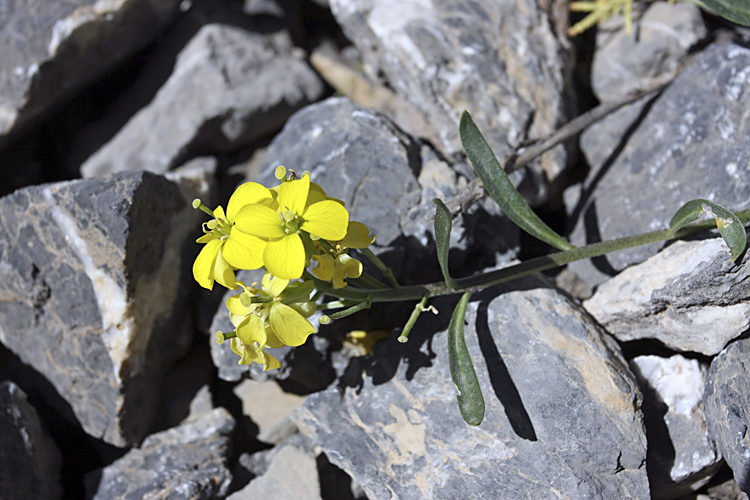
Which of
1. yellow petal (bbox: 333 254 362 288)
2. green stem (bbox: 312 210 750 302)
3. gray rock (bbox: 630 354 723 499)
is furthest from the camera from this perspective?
gray rock (bbox: 630 354 723 499)

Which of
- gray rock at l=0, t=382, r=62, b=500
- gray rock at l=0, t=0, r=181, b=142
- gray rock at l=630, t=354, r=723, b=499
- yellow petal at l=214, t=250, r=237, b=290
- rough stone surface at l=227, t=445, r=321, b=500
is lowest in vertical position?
gray rock at l=630, t=354, r=723, b=499

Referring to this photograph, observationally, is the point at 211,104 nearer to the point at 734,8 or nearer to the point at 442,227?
the point at 442,227

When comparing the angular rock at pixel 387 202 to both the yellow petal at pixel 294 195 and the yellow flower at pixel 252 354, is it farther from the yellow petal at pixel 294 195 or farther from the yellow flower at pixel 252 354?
the yellow petal at pixel 294 195

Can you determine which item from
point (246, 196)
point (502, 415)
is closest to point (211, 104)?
point (246, 196)

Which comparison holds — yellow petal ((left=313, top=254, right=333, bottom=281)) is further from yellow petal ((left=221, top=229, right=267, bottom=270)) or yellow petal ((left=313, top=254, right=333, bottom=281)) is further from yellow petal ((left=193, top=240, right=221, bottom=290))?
yellow petal ((left=193, top=240, right=221, bottom=290))

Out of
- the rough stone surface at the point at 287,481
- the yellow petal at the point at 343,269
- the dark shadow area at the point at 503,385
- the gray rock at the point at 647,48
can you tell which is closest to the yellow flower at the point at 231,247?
the yellow petal at the point at 343,269

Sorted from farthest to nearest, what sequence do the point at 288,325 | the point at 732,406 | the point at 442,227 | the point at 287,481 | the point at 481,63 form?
1. the point at 481,63
2. the point at 287,481
3. the point at 732,406
4. the point at 442,227
5. the point at 288,325

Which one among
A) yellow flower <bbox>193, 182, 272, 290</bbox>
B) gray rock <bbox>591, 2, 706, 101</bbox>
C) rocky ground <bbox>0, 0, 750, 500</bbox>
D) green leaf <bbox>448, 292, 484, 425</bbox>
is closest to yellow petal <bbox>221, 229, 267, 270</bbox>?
yellow flower <bbox>193, 182, 272, 290</bbox>
